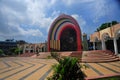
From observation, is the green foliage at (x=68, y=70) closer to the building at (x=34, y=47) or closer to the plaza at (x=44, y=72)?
the plaza at (x=44, y=72)

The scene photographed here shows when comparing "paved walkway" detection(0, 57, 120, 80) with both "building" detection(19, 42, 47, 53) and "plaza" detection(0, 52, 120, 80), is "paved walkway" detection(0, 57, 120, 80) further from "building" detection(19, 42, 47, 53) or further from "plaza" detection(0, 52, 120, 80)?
"building" detection(19, 42, 47, 53)

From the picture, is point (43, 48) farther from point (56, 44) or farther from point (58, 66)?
point (58, 66)

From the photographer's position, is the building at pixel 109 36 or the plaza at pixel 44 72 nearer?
the plaza at pixel 44 72

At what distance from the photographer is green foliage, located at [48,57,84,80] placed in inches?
252

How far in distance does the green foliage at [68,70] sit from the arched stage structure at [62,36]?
29239mm

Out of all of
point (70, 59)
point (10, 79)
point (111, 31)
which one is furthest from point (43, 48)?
point (70, 59)

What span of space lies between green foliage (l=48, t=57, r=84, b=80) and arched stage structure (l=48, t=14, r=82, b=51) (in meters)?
29.2

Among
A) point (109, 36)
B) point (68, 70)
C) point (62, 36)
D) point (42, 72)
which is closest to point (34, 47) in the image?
point (62, 36)

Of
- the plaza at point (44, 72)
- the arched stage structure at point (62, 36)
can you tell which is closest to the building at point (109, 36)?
the arched stage structure at point (62, 36)

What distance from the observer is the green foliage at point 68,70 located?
6.41m

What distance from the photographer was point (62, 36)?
37.8 metres

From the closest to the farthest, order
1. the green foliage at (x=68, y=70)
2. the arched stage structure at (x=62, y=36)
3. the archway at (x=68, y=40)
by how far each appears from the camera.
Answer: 1. the green foliage at (x=68, y=70)
2. the arched stage structure at (x=62, y=36)
3. the archway at (x=68, y=40)

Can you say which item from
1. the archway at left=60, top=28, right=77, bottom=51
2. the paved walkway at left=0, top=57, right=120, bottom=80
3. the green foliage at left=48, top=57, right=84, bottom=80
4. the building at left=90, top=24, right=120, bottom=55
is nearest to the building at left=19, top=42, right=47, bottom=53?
the archway at left=60, top=28, right=77, bottom=51

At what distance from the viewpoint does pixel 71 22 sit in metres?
34.6
